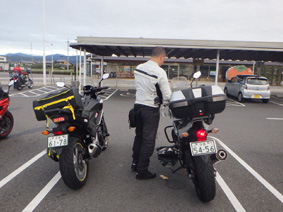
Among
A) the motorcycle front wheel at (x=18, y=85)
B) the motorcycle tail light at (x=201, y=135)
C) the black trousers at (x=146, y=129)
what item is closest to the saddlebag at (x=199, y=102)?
the motorcycle tail light at (x=201, y=135)

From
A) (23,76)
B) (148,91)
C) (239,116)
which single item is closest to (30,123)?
(148,91)

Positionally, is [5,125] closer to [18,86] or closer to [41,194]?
[41,194]

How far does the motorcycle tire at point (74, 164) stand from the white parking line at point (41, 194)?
372mm

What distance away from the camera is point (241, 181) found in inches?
134

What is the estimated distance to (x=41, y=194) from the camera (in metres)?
2.96

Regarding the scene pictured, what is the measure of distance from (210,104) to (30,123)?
5.73 m

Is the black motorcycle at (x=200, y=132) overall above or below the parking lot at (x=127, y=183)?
above

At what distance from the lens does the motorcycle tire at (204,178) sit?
8.68ft

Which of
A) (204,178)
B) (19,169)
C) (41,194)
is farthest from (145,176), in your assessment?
(19,169)

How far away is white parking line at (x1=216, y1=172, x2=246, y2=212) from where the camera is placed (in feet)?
9.00

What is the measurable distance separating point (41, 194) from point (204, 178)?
2.06 metres

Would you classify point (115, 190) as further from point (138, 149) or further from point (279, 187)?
point (279, 187)

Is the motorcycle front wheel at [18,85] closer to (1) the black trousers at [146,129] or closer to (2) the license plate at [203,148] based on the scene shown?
(1) the black trousers at [146,129]

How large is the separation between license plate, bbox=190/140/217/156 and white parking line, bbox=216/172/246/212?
727 mm
